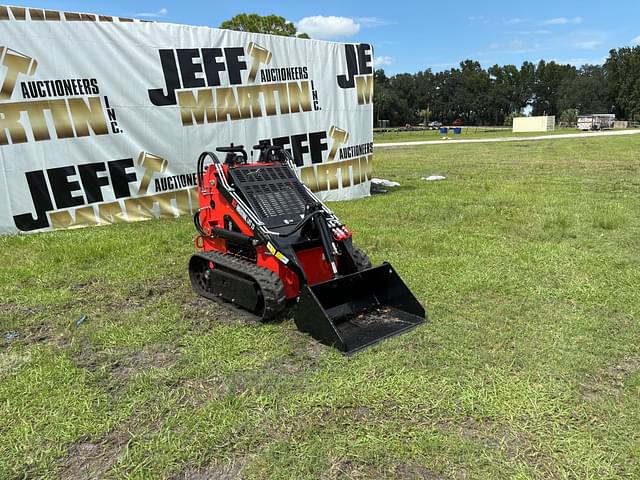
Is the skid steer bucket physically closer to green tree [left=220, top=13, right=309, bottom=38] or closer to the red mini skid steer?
the red mini skid steer

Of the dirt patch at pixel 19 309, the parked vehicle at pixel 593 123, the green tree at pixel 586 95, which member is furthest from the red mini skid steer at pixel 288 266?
the green tree at pixel 586 95

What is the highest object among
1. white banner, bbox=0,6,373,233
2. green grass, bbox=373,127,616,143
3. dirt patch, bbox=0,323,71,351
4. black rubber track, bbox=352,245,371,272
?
white banner, bbox=0,6,373,233

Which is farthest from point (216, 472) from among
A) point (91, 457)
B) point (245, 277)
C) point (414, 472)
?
point (245, 277)

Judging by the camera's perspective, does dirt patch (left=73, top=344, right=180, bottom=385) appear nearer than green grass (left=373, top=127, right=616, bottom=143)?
Yes

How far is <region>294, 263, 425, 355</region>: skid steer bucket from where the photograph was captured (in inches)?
158

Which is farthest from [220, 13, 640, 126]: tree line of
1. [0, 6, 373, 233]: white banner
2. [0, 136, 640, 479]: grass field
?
[0, 136, 640, 479]: grass field

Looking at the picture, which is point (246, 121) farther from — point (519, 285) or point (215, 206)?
point (519, 285)

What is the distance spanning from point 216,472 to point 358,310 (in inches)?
83.3

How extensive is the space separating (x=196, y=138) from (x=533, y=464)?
8.44m

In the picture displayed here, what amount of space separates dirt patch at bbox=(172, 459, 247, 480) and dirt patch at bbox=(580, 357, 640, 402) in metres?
2.22

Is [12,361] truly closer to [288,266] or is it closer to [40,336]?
[40,336]

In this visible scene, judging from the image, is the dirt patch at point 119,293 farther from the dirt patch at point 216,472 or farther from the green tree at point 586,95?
the green tree at point 586,95

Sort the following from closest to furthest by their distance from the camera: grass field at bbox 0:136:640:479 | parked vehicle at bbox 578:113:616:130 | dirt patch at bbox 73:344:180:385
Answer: grass field at bbox 0:136:640:479
dirt patch at bbox 73:344:180:385
parked vehicle at bbox 578:113:616:130

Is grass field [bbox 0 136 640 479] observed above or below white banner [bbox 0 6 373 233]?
below
